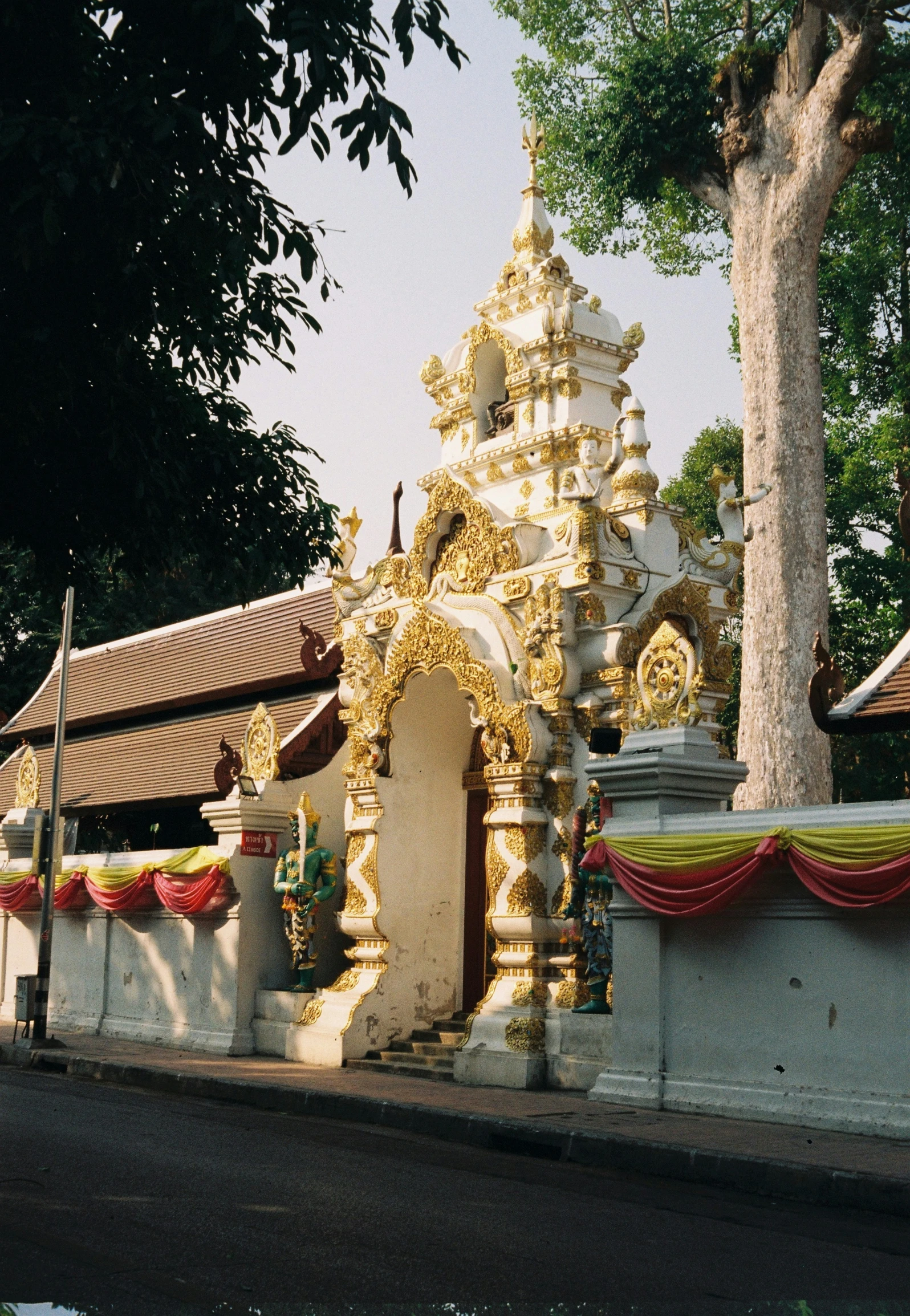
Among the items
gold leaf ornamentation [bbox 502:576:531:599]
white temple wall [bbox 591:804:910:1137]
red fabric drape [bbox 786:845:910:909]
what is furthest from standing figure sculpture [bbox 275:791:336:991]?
red fabric drape [bbox 786:845:910:909]

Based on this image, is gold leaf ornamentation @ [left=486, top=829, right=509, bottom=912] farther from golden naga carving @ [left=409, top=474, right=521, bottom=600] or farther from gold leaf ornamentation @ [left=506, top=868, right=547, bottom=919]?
golden naga carving @ [left=409, top=474, right=521, bottom=600]

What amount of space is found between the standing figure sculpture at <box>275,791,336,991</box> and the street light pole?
10.4 ft

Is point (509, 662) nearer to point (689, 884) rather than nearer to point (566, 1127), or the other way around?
point (689, 884)

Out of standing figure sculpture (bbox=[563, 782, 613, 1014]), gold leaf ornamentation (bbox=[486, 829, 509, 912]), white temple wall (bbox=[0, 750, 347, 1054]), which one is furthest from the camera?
white temple wall (bbox=[0, 750, 347, 1054])

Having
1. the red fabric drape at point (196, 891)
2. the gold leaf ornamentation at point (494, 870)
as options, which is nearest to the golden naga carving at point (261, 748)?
the red fabric drape at point (196, 891)

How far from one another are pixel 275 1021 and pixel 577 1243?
9520 mm

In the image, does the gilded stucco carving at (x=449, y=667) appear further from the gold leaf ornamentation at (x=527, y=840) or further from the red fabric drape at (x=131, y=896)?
the red fabric drape at (x=131, y=896)

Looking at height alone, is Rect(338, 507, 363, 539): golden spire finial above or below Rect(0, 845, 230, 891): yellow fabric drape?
above

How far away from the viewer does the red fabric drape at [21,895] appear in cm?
1952

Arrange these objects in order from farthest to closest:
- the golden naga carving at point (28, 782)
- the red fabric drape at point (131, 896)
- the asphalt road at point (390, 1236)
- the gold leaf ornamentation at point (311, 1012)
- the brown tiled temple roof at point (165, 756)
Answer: the golden naga carving at point (28, 782) < the brown tiled temple roof at point (165, 756) < the red fabric drape at point (131, 896) < the gold leaf ornamentation at point (311, 1012) < the asphalt road at point (390, 1236)

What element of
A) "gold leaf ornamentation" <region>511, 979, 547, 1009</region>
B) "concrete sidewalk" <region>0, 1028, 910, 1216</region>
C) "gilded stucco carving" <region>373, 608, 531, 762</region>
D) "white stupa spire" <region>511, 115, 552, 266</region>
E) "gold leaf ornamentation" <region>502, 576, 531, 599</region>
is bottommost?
"concrete sidewalk" <region>0, 1028, 910, 1216</region>

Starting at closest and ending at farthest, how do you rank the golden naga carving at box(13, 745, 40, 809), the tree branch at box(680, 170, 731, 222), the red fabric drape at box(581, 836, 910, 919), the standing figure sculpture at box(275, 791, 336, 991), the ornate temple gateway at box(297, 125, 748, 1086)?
the red fabric drape at box(581, 836, 910, 919) → the ornate temple gateway at box(297, 125, 748, 1086) → the standing figure sculpture at box(275, 791, 336, 991) → the tree branch at box(680, 170, 731, 222) → the golden naga carving at box(13, 745, 40, 809)

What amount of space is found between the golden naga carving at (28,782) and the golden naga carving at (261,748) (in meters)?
5.91

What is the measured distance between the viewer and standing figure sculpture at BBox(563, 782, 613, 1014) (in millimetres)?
12094
